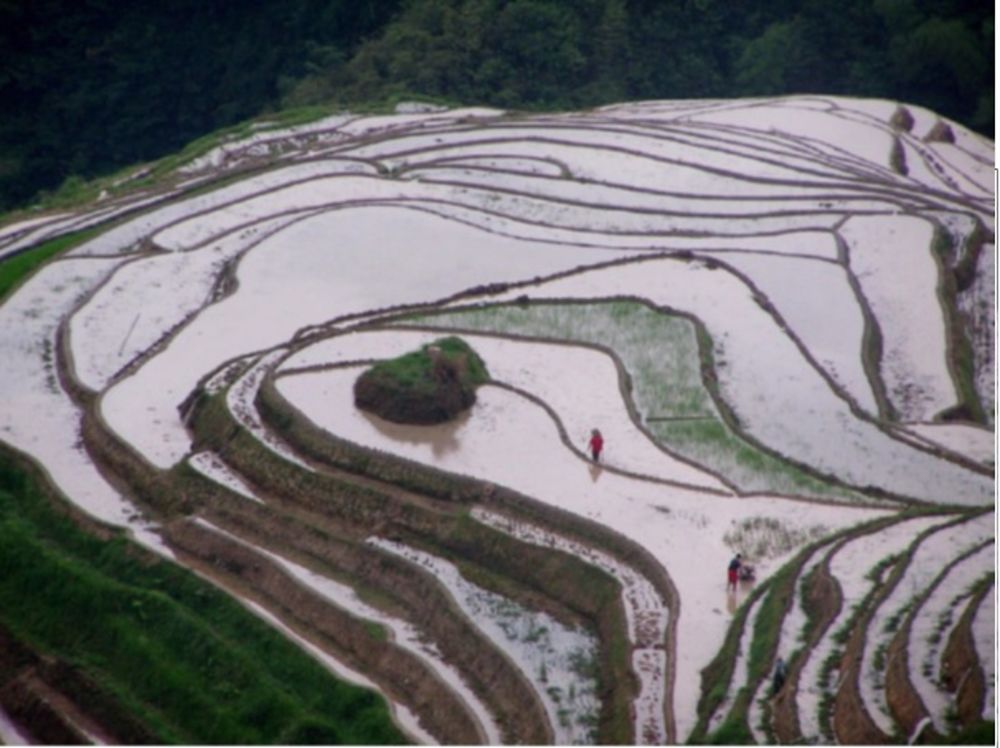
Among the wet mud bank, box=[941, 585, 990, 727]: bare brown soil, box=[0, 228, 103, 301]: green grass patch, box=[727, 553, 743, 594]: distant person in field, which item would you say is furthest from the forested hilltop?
box=[941, 585, 990, 727]: bare brown soil

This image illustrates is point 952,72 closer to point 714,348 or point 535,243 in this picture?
point 535,243

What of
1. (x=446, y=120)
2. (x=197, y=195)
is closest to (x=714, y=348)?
(x=197, y=195)

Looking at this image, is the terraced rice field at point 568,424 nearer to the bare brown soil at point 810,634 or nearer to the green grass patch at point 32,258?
the bare brown soil at point 810,634

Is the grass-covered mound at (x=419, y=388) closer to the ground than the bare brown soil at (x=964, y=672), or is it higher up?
higher up

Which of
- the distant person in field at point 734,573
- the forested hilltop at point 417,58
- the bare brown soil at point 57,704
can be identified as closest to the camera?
the bare brown soil at point 57,704

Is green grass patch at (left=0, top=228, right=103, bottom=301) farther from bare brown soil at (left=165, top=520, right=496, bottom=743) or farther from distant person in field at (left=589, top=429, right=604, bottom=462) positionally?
distant person in field at (left=589, top=429, right=604, bottom=462)

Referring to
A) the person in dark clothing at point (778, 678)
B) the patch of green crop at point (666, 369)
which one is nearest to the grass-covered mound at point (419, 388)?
the patch of green crop at point (666, 369)
